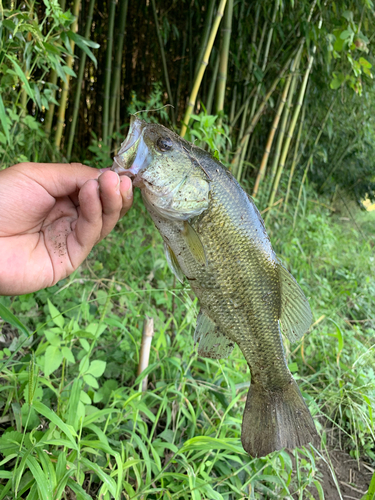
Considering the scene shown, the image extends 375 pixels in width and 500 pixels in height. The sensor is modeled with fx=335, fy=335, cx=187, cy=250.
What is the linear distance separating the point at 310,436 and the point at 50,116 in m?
2.80

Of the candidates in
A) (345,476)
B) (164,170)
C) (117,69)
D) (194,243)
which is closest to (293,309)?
(194,243)

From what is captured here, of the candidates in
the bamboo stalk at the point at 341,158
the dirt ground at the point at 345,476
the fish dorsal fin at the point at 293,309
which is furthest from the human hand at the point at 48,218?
the bamboo stalk at the point at 341,158

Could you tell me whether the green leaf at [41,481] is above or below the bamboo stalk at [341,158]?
above

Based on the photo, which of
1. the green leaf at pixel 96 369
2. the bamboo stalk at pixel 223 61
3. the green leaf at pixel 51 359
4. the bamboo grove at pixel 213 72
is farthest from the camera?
the bamboo grove at pixel 213 72

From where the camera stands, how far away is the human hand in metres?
1.04

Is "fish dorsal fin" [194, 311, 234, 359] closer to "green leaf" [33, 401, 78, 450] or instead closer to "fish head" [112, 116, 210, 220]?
"fish head" [112, 116, 210, 220]

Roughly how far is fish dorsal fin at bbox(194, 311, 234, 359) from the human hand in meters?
0.44

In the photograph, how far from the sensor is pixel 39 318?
5.94 ft

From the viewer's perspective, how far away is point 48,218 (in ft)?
4.04

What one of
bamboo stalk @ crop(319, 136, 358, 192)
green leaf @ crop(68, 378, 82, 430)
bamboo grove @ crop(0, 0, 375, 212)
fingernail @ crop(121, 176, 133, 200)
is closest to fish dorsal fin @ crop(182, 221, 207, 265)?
fingernail @ crop(121, 176, 133, 200)

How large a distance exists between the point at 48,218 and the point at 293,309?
91 centimetres

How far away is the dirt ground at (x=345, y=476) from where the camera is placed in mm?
1861

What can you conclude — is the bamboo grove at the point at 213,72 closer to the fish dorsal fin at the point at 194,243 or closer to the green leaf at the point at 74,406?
the fish dorsal fin at the point at 194,243

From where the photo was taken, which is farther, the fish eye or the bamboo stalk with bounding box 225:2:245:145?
the bamboo stalk with bounding box 225:2:245:145
